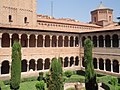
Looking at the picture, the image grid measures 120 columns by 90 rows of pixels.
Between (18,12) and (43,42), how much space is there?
19.1 ft

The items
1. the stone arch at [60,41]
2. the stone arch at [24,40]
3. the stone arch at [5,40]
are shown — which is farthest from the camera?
the stone arch at [60,41]

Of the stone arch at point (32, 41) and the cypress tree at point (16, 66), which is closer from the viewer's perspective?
the cypress tree at point (16, 66)

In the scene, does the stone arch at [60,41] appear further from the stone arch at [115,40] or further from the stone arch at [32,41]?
the stone arch at [115,40]

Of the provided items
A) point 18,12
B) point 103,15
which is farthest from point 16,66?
point 103,15

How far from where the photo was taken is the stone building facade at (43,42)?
2716 cm

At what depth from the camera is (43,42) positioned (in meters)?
29.3

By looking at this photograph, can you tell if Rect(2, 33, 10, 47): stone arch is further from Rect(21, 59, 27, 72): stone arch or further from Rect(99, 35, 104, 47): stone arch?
Rect(99, 35, 104, 47): stone arch

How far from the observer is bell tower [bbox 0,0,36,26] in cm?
2852

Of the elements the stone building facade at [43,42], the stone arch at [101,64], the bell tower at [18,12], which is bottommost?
the stone arch at [101,64]

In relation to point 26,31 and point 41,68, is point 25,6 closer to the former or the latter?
point 26,31

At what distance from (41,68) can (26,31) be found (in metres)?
7.25

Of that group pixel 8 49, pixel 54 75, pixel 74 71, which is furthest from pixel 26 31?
pixel 54 75

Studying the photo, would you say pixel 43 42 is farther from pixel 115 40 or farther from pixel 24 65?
pixel 115 40

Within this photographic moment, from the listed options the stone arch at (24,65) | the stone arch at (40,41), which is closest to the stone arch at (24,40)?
the stone arch at (40,41)
